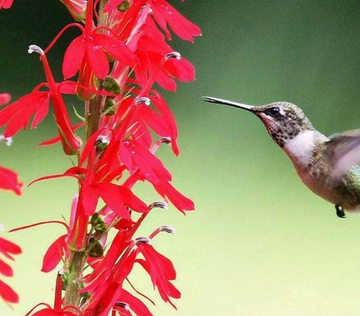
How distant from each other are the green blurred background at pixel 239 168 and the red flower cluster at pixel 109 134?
1.65m

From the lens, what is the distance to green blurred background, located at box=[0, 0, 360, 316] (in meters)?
2.77

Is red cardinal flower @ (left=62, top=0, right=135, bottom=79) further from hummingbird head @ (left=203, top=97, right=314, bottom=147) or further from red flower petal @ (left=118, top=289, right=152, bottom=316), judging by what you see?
hummingbird head @ (left=203, top=97, right=314, bottom=147)

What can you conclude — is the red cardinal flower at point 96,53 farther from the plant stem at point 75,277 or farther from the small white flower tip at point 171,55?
the plant stem at point 75,277

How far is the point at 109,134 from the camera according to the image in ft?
2.76

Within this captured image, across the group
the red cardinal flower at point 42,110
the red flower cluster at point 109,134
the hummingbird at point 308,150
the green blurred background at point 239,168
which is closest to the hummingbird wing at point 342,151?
the hummingbird at point 308,150

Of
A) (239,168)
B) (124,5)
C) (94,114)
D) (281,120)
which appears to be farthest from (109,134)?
(239,168)

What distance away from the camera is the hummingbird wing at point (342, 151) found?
1.25 m

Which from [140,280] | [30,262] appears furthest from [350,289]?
[30,262]

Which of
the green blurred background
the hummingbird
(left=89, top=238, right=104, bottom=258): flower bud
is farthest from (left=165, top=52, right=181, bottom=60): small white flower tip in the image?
the green blurred background

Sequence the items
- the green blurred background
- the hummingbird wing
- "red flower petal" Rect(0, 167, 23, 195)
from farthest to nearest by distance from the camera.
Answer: the green blurred background → the hummingbird wing → "red flower petal" Rect(0, 167, 23, 195)

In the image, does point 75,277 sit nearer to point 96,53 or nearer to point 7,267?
point 7,267

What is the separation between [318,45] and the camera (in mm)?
3895

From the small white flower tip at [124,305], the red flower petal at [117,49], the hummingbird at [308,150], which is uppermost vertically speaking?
the hummingbird at [308,150]

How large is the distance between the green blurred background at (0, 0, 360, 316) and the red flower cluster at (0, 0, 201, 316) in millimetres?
1649
